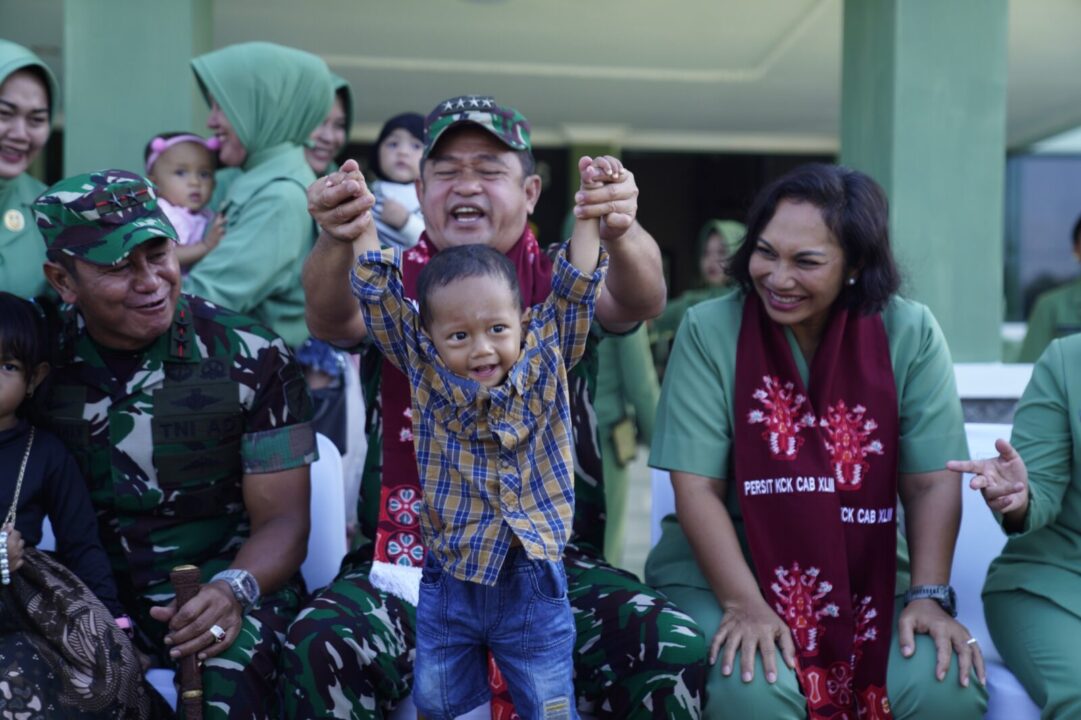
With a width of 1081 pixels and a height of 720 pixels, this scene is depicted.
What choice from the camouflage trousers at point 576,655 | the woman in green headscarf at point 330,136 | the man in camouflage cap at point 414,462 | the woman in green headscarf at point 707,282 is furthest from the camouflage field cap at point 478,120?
the woman in green headscarf at point 707,282

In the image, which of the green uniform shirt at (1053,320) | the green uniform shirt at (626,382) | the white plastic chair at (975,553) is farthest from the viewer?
the green uniform shirt at (1053,320)

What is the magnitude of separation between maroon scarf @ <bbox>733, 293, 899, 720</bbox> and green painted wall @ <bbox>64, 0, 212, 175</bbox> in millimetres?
2796

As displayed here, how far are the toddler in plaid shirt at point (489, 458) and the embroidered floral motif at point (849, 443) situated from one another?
28.3 inches

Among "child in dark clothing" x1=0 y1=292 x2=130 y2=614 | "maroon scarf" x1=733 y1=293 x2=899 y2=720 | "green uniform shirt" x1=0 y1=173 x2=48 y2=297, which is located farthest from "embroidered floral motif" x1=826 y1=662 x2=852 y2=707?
"green uniform shirt" x1=0 y1=173 x2=48 y2=297

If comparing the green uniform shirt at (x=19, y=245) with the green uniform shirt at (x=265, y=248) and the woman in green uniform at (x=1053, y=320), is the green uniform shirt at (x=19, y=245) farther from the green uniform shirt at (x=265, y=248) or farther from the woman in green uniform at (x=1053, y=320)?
the woman in green uniform at (x=1053, y=320)

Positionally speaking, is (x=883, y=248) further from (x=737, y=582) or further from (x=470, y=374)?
(x=470, y=374)

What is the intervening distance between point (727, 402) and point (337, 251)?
1006 mm

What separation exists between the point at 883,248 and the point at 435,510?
1250 millimetres

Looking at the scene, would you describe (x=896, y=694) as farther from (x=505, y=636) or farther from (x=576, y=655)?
(x=505, y=636)

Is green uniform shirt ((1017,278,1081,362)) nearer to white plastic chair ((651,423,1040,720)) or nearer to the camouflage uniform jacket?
white plastic chair ((651,423,1040,720))

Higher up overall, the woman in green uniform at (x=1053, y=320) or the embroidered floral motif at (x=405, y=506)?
the woman in green uniform at (x=1053, y=320)

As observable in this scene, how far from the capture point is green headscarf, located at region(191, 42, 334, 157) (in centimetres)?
347

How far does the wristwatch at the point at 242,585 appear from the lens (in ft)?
7.55

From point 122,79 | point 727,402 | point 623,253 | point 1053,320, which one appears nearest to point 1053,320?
point 1053,320
